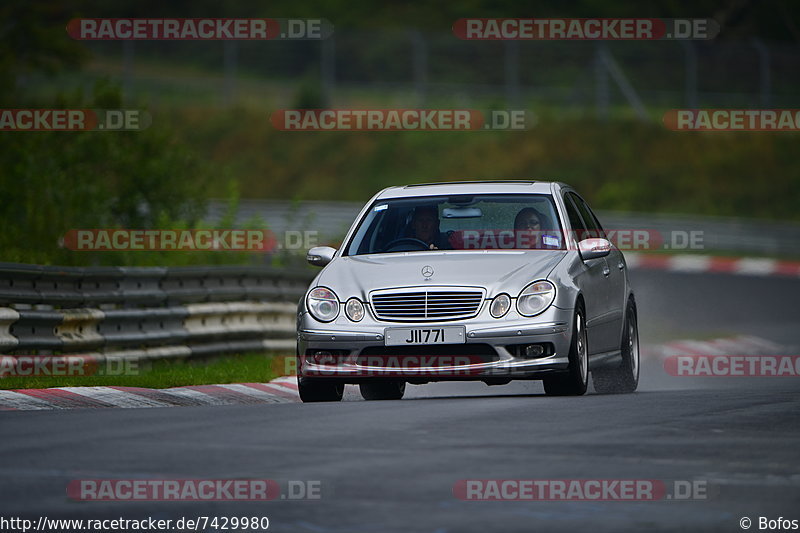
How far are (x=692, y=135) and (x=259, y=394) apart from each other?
43.2 meters

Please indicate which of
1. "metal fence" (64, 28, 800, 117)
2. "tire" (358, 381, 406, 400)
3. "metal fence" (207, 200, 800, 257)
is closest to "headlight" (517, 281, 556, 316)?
"tire" (358, 381, 406, 400)

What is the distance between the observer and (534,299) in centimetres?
1149

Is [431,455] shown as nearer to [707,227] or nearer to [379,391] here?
[379,391]

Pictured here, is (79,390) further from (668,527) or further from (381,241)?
(668,527)

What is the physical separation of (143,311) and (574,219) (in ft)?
15.3

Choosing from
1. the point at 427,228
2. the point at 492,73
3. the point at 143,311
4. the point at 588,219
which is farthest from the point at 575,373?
the point at 492,73

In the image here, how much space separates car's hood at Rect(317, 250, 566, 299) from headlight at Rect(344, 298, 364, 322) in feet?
0.17

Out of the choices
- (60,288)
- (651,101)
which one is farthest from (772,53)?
(60,288)

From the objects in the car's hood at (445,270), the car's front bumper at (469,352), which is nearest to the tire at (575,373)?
the car's front bumper at (469,352)

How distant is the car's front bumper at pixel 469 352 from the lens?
1134 centimetres

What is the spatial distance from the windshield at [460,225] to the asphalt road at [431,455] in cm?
144

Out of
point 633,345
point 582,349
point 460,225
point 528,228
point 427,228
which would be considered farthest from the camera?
point 633,345

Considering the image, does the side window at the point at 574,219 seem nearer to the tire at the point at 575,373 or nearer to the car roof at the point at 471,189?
the car roof at the point at 471,189

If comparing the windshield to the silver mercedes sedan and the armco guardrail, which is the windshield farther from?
the armco guardrail
